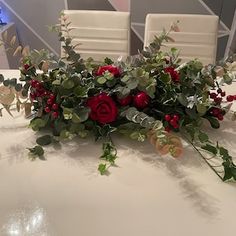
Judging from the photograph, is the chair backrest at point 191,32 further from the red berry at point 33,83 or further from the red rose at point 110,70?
the red berry at point 33,83

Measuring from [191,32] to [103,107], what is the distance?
107 cm

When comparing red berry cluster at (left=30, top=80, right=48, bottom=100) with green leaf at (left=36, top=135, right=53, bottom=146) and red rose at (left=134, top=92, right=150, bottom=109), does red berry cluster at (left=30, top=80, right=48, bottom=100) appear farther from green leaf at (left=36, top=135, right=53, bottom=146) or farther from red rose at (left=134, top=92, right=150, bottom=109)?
red rose at (left=134, top=92, right=150, bottom=109)

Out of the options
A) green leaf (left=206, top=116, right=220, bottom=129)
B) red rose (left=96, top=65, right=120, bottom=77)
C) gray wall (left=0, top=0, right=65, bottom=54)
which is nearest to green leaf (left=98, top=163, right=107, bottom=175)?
red rose (left=96, top=65, right=120, bottom=77)

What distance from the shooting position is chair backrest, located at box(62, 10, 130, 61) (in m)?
1.70

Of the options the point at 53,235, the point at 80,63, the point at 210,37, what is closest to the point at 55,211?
the point at 53,235

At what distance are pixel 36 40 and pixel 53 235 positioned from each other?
243cm

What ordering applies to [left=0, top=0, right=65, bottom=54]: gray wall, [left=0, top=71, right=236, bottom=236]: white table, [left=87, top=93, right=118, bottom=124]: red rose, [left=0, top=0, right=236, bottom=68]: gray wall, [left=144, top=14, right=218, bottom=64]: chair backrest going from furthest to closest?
[left=0, top=0, right=65, bottom=54]: gray wall, [left=0, top=0, right=236, bottom=68]: gray wall, [left=144, top=14, right=218, bottom=64]: chair backrest, [left=87, top=93, right=118, bottom=124]: red rose, [left=0, top=71, right=236, bottom=236]: white table

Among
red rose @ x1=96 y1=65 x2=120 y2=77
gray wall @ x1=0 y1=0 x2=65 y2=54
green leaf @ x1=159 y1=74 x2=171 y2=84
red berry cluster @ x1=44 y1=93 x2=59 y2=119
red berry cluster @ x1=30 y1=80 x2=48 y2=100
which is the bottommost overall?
gray wall @ x1=0 y1=0 x2=65 y2=54

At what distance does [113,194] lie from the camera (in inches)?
28.0

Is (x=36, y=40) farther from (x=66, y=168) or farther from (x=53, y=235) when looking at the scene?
(x=53, y=235)

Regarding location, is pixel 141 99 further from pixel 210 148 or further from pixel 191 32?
pixel 191 32

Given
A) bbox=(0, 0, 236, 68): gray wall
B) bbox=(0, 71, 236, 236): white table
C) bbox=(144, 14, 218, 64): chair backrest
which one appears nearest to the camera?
bbox=(0, 71, 236, 236): white table

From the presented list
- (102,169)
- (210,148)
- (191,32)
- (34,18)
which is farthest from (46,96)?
(34,18)

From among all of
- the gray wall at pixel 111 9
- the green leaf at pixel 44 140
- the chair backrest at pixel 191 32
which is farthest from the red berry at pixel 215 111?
the gray wall at pixel 111 9
